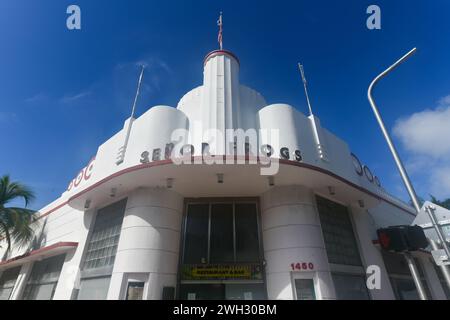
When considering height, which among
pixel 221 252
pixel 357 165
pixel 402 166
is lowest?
pixel 221 252

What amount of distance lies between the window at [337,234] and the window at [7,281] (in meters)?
19.8

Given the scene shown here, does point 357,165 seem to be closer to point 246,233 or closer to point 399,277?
point 399,277

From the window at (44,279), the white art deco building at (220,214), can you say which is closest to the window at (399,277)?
the white art deco building at (220,214)

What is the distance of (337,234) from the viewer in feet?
42.2

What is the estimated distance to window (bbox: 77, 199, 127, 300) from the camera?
1110cm

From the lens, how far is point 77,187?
52.2 ft

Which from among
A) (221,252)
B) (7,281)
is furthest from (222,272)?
(7,281)

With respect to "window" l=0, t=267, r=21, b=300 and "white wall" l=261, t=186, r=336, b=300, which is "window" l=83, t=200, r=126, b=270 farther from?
"window" l=0, t=267, r=21, b=300

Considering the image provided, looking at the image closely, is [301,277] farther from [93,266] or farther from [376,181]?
[376,181]

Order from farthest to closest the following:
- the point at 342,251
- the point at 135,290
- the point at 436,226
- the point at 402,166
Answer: the point at 342,251
the point at 135,290
the point at 402,166
the point at 436,226

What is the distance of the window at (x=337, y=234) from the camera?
1201 cm

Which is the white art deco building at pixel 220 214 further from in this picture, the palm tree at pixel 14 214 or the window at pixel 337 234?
the palm tree at pixel 14 214

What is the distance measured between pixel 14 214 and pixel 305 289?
1779 centimetres
